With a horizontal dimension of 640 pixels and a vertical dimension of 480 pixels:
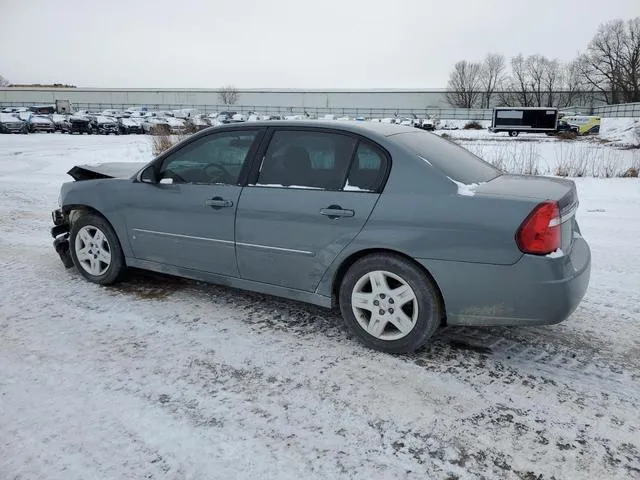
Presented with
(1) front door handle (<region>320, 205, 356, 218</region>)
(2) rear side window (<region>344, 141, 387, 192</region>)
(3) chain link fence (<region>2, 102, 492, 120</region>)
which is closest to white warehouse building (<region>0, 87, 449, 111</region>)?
(3) chain link fence (<region>2, 102, 492, 120</region>)

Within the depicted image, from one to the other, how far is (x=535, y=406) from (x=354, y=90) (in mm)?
93093

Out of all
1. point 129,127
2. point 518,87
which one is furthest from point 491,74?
point 129,127

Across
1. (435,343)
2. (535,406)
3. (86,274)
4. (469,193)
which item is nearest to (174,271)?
(86,274)

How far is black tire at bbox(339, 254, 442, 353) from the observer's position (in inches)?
128

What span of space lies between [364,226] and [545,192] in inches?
46.2

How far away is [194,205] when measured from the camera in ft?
13.4

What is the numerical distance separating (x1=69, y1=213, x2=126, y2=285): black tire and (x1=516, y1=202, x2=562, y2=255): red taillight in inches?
134

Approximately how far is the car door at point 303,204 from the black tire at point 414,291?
201 millimetres

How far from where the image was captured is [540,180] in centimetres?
375

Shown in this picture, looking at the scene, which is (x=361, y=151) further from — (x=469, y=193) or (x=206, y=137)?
(x=206, y=137)

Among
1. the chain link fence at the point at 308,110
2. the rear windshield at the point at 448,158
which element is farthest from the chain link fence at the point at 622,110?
the rear windshield at the point at 448,158

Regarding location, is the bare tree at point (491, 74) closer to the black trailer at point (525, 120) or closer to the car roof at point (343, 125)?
the black trailer at point (525, 120)

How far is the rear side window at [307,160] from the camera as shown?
3.59 metres

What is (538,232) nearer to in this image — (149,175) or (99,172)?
(149,175)
